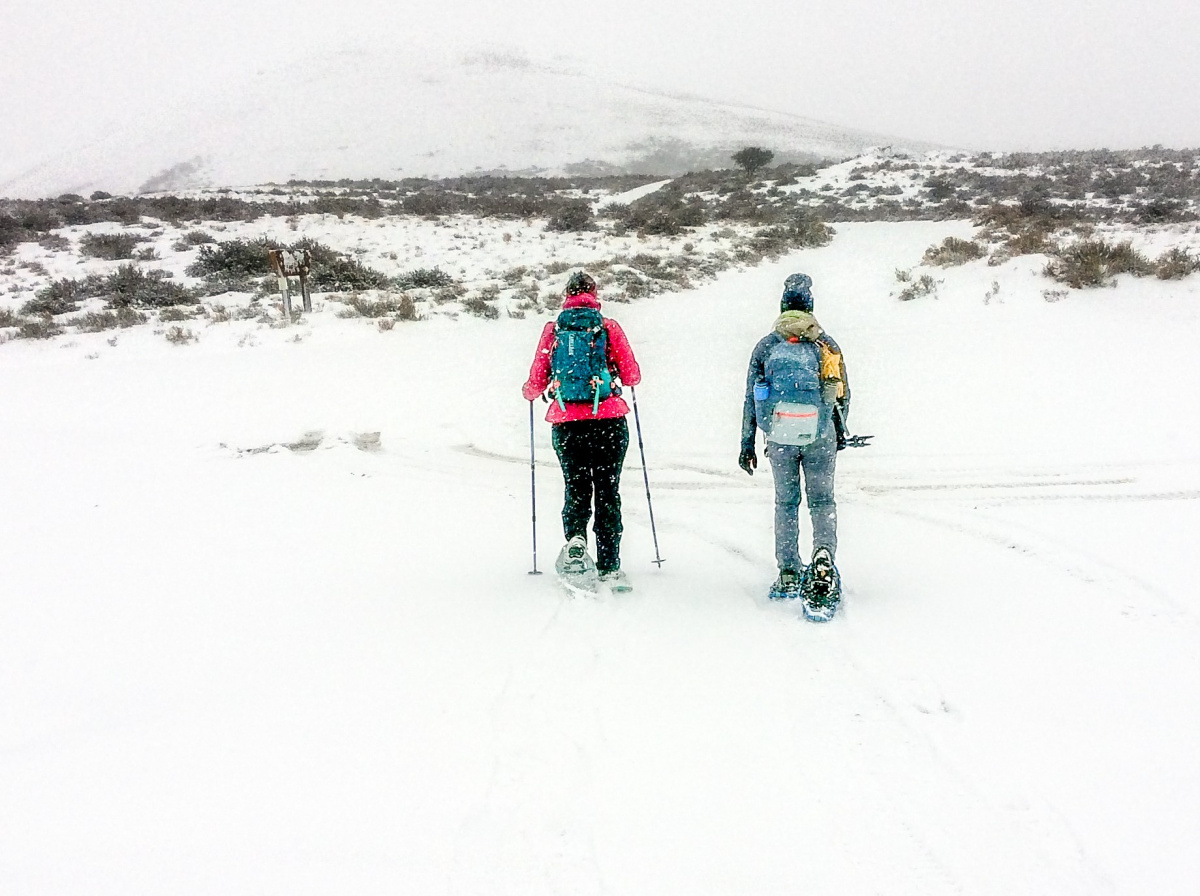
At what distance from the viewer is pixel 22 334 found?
43.4 feet

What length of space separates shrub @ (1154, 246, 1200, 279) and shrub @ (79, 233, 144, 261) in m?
24.7

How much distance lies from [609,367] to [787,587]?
6.35 feet

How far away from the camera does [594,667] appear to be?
384 cm

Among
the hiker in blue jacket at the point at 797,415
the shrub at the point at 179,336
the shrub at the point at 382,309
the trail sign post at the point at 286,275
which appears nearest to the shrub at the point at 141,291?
the trail sign post at the point at 286,275

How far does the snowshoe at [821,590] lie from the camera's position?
4332 millimetres

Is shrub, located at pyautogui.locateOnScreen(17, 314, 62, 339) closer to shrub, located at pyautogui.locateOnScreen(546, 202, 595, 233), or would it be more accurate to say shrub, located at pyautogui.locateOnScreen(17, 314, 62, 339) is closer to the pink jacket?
the pink jacket

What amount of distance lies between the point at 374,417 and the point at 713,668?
6.86m

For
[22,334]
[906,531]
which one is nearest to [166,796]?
[906,531]

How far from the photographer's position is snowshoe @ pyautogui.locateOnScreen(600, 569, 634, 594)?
16.0 ft

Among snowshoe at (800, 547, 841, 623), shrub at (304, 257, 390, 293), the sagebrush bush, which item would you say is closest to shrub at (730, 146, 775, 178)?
shrub at (304, 257, 390, 293)

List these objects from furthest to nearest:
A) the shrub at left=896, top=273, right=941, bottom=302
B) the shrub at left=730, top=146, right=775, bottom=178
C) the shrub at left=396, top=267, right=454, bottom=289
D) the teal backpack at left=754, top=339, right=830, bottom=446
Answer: the shrub at left=730, top=146, right=775, bottom=178, the shrub at left=396, top=267, right=454, bottom=289, the shrub at left=896, top=273, right=941, bottom=302, the teal backpack at left=754, top=339, right=830, bottom=446

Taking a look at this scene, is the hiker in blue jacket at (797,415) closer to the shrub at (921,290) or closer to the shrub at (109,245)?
the shrub at (921,290)

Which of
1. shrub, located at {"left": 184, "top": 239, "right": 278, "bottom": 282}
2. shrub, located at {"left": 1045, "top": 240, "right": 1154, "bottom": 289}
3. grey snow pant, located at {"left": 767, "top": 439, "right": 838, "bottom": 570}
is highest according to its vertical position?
shrub, located at {"left": 184, "top": 239, "right": 278, "bottom": 282}

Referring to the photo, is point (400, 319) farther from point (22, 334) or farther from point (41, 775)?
point (41, 775)
